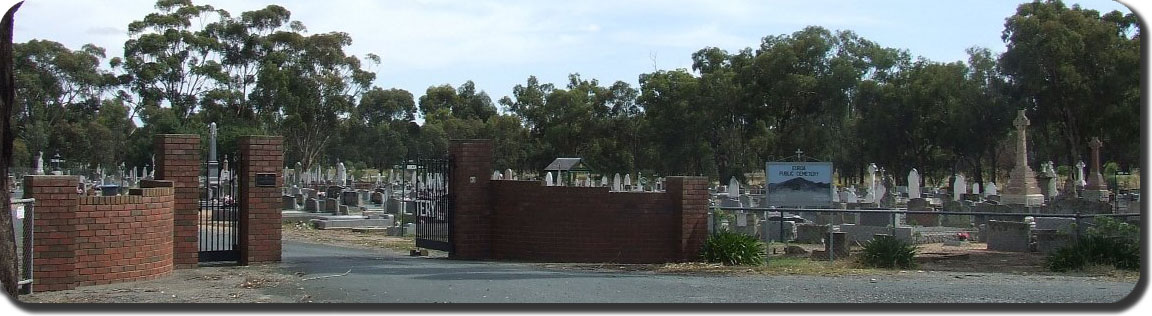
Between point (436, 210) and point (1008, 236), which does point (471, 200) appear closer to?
point (436, 210)

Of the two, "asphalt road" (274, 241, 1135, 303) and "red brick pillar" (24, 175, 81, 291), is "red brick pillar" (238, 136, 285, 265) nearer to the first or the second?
"asphalt road" (274, 241, 1135, 303)

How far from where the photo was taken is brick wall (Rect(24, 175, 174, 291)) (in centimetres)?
A: 1052

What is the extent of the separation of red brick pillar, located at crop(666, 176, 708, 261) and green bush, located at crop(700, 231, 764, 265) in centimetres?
16

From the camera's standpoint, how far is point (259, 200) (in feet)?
44.1

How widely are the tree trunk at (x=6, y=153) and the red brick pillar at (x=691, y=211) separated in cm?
824

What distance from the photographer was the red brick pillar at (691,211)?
1449 cm

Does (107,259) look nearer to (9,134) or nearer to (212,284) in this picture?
(212,284)

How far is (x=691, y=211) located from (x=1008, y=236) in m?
7.09

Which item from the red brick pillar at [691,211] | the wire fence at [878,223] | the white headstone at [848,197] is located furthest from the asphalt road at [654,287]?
the white headstone at [848,197]

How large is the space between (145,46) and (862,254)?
52.8 meters

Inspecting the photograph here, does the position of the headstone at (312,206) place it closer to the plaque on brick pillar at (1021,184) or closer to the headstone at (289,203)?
the headstone at (289,203)

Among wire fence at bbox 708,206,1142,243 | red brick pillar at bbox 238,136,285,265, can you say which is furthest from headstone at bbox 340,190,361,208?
red brick pillar at bbox 238,136,285,265

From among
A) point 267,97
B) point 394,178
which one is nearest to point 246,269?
point 394,178

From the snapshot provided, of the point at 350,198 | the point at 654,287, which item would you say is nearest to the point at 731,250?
the point at 654,287
